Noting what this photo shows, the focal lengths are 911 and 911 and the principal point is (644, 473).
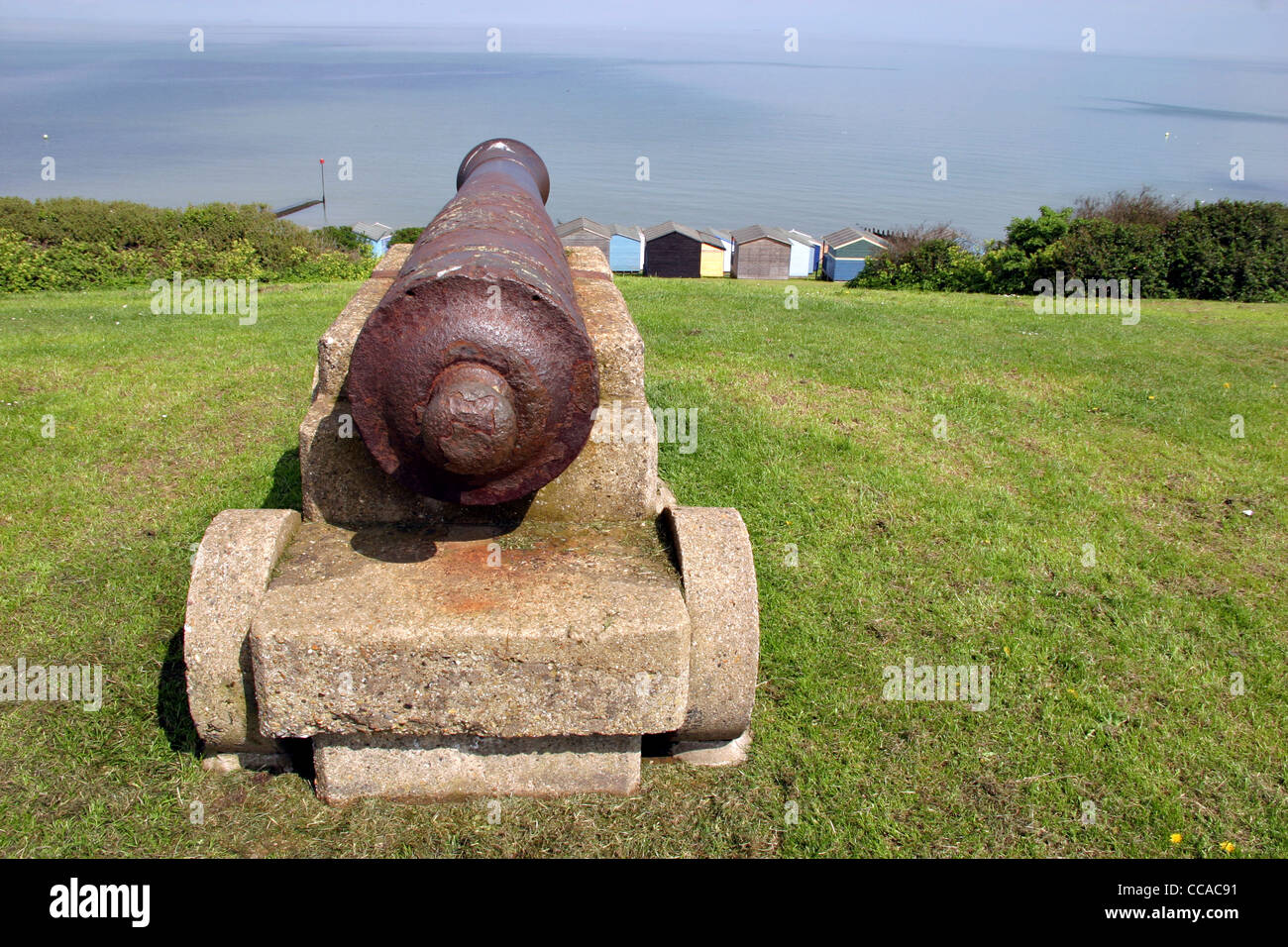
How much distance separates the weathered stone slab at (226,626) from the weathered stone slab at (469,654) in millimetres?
111

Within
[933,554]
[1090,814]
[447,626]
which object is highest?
[447,626]

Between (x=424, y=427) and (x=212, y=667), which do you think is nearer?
(x=424, y=427)

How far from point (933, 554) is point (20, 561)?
15.7 feet

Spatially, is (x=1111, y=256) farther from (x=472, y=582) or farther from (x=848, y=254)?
(x=472, y=582)

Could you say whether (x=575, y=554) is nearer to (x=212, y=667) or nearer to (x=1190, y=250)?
(x=212, y=667)

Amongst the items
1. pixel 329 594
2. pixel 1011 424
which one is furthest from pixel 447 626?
pixel 1011 424

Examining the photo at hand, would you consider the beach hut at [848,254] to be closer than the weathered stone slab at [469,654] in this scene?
No

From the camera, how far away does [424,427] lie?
2.64 metres

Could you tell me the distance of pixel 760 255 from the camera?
91.1 feet

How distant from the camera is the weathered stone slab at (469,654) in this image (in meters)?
2.89
